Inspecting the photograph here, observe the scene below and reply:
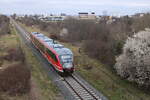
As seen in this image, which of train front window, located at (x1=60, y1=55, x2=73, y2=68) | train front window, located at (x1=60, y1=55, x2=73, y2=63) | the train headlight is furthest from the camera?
train front window, located at (x1=60, y1=55, x2=73, y2=63)

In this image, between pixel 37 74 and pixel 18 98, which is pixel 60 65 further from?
pixel 18 98

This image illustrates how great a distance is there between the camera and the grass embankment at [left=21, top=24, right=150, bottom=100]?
66.4 feet

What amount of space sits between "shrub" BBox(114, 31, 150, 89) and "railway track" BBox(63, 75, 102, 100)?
5043 millimetres

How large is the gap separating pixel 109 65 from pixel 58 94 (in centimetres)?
1151

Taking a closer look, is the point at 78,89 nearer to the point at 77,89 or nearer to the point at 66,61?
the point at 77,89

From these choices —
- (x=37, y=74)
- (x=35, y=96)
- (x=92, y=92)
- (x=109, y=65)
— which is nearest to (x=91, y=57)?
(x=109, y=65)

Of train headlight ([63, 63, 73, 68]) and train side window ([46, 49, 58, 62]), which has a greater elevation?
train side window ([46, 49, 58, 62])

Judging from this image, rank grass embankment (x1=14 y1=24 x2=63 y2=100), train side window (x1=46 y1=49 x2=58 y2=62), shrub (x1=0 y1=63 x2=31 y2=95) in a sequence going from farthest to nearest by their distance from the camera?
train side window (x1=46 y1=49 x2=58 y2=62), shrub (x1=0 y1=63 x2=31 y2=95), grass embankment (x1=14 y1=24 x2=63 y2=100)

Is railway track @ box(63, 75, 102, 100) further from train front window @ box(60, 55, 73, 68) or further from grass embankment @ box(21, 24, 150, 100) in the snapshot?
train front window @ box(60, 55, 73, 68)

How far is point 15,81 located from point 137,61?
1183 centimetres

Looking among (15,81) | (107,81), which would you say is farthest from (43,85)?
(107,81)

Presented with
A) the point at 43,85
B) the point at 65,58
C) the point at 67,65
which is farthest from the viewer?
the point at 65,58

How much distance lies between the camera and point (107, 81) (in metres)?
24.0

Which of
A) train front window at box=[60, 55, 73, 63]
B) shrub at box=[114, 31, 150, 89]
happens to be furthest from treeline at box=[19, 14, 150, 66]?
train front window at box=[60, 55, 73, 63]
